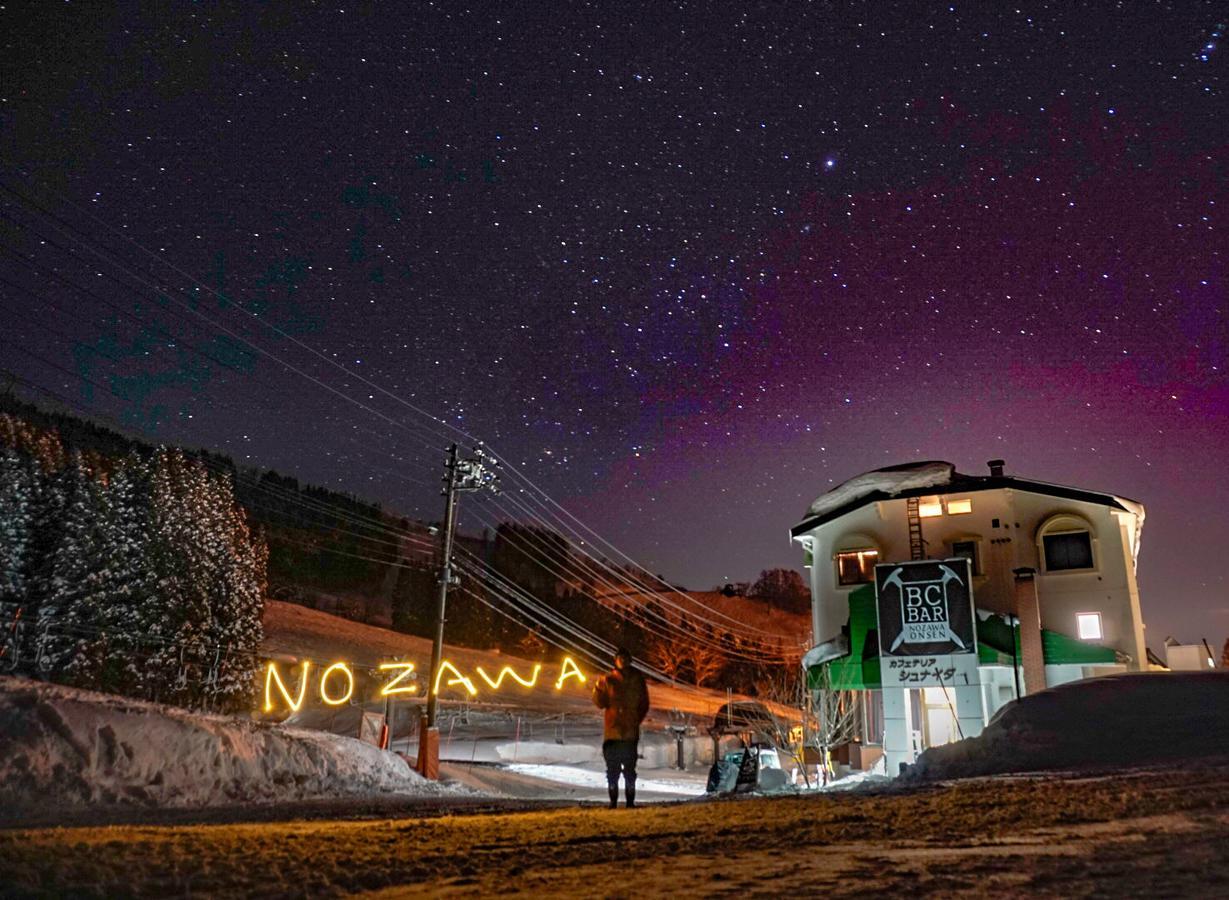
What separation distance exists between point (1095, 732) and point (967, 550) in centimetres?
1751

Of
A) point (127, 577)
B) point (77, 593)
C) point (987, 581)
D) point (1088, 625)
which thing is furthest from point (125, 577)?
point (1088, 625)

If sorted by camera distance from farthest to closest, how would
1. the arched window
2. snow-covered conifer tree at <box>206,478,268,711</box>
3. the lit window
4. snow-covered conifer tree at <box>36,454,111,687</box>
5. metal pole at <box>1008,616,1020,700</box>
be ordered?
snow-covered conifer tree at <box>206,478,268,711</box>, snow-covered conifer tree at <box>36,454,111,687</box>, the arched window, the lit window, metal pole at <box>1008,616,1020,700</box>

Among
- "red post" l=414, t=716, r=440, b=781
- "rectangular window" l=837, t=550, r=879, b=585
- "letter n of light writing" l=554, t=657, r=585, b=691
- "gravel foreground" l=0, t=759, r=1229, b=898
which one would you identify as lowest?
"red post" l=414, t=716, r=440, b=781

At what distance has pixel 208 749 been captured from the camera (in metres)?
13.1

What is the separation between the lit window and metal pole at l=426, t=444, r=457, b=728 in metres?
18.8

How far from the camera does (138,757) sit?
11.9 meters

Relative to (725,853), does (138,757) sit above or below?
below

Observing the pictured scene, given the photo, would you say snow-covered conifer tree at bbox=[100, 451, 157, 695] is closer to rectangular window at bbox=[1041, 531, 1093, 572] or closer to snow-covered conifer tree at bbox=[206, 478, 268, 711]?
snow-covered conifer tree at bbox=[206, 478, 268, 711]

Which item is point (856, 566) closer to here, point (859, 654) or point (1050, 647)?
point (859, 654)

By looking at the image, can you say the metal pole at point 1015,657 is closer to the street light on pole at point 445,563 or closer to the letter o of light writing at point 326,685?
the street light on pole at point 445,563

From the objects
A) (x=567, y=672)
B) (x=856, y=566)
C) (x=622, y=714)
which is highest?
(x=856, y=566)

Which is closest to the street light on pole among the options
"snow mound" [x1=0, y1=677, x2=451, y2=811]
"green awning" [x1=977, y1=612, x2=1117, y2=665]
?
"snow mound" [x1=0, y1=677, x2=451, y2=811]

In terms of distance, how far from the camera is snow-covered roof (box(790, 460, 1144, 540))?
27359mm

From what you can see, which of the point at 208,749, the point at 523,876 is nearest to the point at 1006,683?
the point at 208,749
